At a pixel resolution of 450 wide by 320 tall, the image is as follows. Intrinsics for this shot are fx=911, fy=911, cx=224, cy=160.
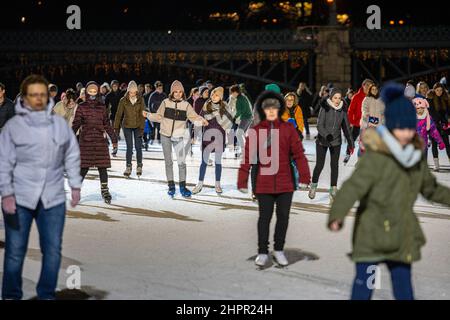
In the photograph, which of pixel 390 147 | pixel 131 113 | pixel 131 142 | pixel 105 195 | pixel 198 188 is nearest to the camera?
pixel 390 147

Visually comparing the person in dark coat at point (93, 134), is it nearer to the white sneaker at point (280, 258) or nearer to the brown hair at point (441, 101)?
the white sneaker at point (280, 258)

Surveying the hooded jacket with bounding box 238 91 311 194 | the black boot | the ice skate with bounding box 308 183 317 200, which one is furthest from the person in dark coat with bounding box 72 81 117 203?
the hooded jacket with bounding box 238 91 311 194

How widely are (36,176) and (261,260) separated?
2.23 meters

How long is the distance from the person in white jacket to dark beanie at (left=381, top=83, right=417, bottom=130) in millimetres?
2052

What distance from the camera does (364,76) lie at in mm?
42688

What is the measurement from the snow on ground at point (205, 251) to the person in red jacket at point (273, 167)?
263 millimetres

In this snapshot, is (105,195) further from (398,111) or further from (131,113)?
(398,111)

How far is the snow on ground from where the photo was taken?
20.7 feet

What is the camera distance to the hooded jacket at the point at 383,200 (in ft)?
15.6

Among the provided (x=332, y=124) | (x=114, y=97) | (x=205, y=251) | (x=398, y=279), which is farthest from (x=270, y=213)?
(x=114, y=97)

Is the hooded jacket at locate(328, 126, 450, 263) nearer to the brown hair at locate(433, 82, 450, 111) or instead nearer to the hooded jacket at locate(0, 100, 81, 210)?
the hooded jacket at locate(0, 100, 81, 210)

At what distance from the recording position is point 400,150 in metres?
4.73

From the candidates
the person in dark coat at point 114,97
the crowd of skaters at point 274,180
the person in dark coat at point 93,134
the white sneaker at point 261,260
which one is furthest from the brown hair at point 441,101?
the white sneaker at point 261,260
